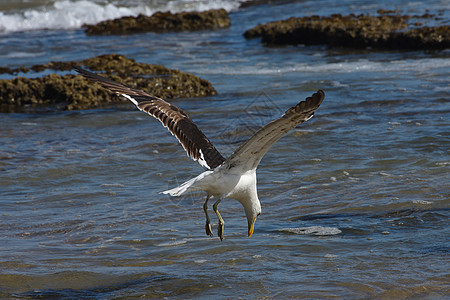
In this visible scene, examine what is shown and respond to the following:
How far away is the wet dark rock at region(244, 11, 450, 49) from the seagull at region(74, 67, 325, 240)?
403 inches

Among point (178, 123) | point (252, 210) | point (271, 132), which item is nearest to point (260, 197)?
point (252, 210)

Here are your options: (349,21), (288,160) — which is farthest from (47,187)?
(349,21)

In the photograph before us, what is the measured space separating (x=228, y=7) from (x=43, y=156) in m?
17.6

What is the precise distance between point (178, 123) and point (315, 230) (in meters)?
1.63

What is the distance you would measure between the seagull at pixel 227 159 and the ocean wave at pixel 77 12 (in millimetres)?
17003

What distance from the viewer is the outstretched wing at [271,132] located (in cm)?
395

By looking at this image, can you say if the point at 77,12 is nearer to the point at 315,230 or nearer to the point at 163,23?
the point at 163,23

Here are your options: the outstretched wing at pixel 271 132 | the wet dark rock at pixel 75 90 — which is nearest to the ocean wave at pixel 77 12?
the wet dark rock at pixel 75 90

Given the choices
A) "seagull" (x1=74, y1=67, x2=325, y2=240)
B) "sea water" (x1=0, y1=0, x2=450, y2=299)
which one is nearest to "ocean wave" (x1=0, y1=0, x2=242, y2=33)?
"sea water" (x1=0, y1=0, x2=450, y2=299)

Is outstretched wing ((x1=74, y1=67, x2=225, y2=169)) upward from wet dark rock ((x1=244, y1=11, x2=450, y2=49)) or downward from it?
downward

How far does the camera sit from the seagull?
424 centimetres

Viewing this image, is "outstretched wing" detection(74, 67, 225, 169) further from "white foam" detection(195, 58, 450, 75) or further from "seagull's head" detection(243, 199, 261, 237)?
"white foam" detection(195, 58, 450, 75)

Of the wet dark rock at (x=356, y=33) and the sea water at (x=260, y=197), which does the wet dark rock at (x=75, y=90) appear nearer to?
the sea water at (x=260, y=197)

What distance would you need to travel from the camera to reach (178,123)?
578cm
